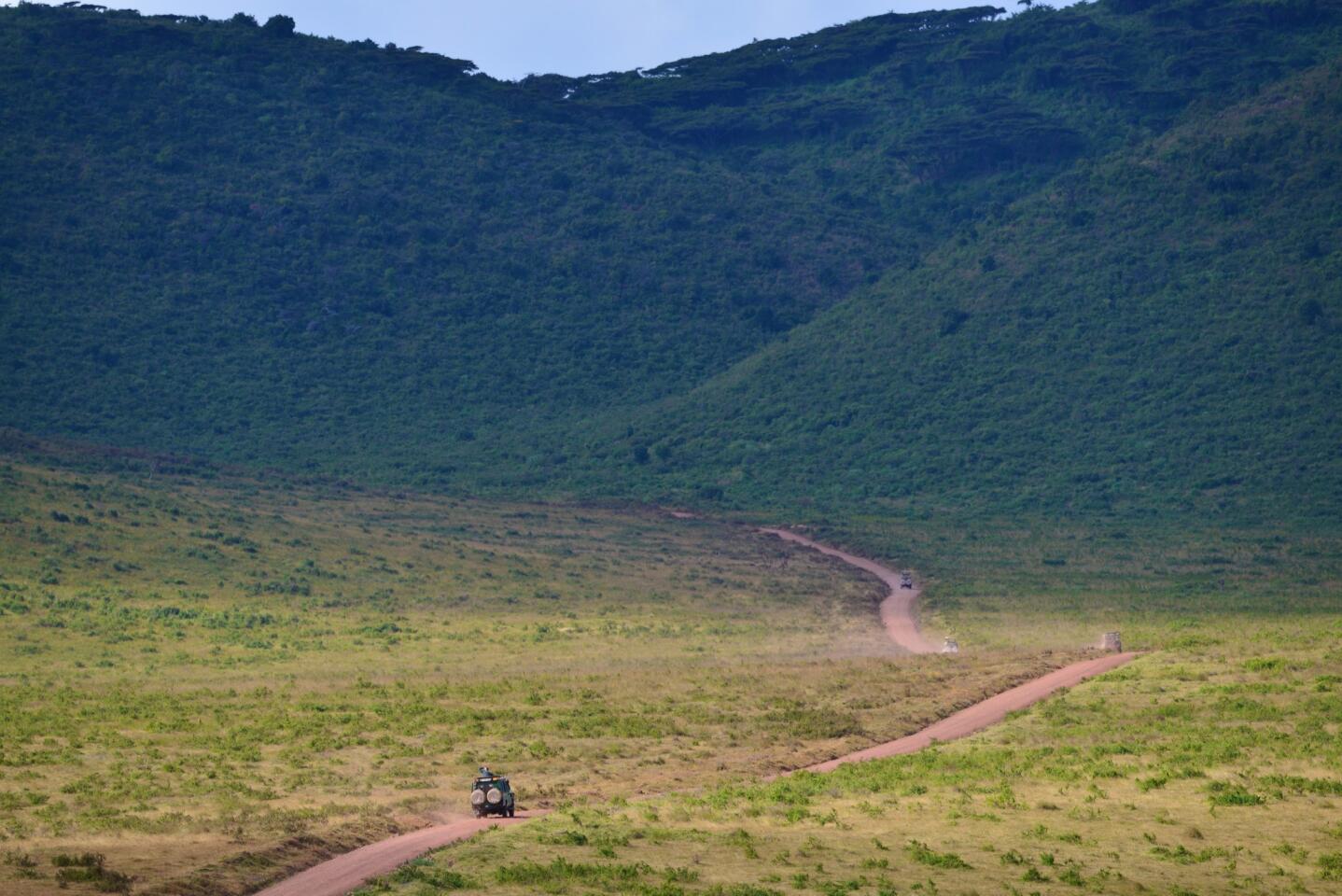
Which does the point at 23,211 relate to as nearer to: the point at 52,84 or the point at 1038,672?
the point at 52,84

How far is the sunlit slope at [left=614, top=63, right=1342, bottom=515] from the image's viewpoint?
98.9 m

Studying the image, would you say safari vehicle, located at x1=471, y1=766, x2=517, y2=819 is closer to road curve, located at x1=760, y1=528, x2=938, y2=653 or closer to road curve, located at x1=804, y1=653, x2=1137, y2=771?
road curve, located at x1=804, y1=653, x2=1137, y2=771

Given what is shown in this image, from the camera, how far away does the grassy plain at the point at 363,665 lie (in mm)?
31438

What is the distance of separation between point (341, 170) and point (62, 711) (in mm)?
105867

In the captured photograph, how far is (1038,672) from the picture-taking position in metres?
48.4

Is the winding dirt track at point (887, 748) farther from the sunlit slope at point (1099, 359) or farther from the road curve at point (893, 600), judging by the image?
the sunlit slope at point (1099, 359)

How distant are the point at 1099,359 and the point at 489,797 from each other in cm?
8827

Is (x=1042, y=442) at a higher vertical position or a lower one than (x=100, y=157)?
lower

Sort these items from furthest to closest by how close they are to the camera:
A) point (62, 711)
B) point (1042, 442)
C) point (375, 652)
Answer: point (1042, 442)
point (375, 652)
point (62, 711)

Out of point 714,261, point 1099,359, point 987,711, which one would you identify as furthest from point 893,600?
point 714,261

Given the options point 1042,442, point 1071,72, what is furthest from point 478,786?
point 1071,72

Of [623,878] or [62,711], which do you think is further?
[62,711]

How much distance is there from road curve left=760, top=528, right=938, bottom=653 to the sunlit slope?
11.9 meters

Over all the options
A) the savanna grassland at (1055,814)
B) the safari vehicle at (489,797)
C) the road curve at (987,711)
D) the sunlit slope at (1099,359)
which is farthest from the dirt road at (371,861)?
the sunlit slope at (1099,359)
